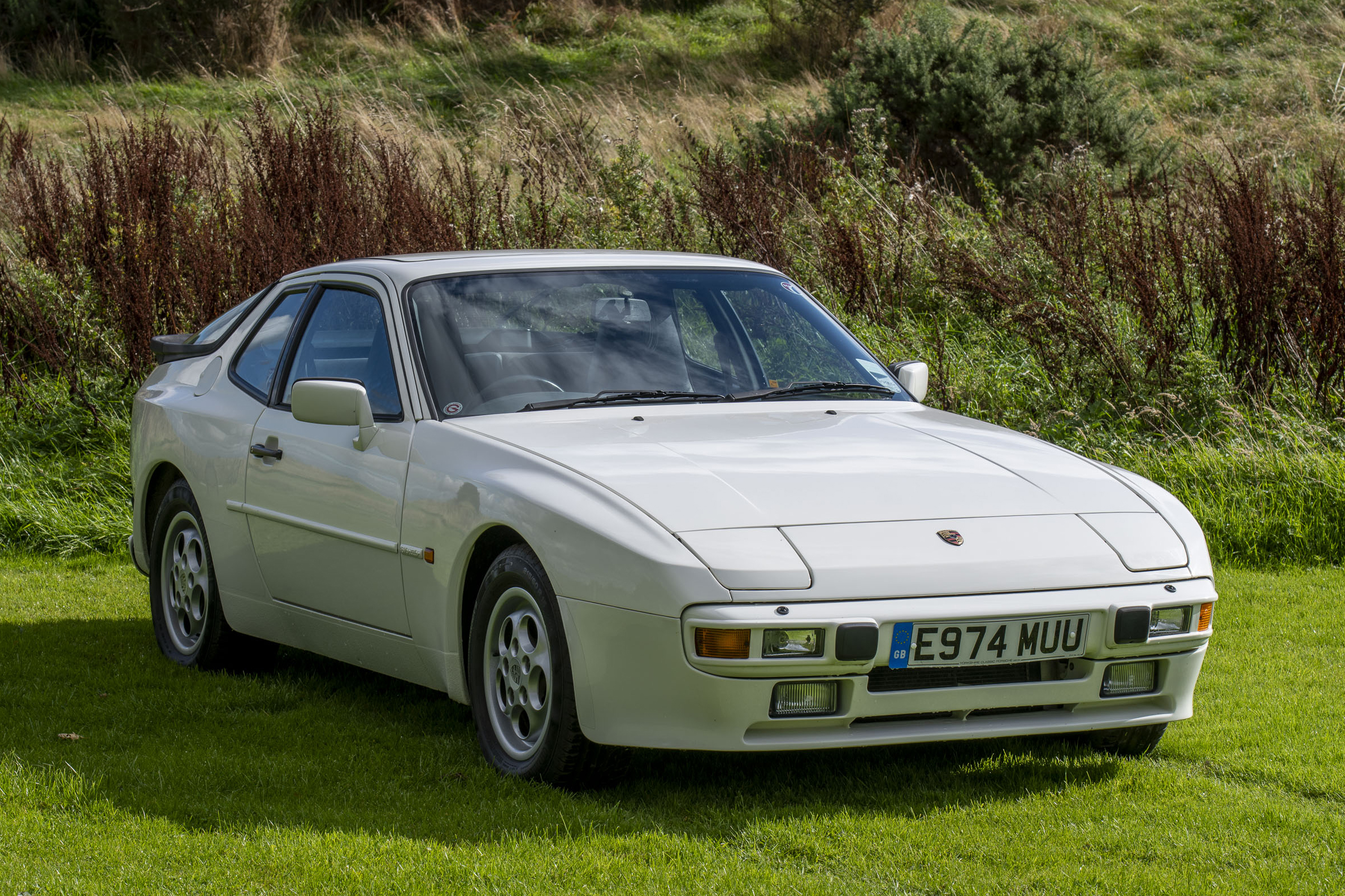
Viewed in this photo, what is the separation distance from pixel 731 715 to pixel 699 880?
439 mm

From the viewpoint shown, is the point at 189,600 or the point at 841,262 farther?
the point at 841,262

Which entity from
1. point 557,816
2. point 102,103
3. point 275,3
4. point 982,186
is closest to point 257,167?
point 982,186

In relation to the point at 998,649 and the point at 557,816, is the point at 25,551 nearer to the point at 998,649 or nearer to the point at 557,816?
the point at 557,816

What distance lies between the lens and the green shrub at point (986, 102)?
16.5m

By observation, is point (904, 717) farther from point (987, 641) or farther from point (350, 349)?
point (350, 349)

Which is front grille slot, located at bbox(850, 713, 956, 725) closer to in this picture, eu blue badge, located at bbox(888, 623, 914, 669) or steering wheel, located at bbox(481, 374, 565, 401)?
eu blue badge, located at bbox(888, 623, 914, 669)

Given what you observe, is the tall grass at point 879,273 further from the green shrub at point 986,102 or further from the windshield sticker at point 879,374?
the green shrub at point 986,102

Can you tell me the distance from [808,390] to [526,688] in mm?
1593

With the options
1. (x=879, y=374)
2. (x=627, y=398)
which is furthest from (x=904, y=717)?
(x=879, y=374)

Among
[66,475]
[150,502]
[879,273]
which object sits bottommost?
[66,475]

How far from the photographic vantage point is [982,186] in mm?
12977

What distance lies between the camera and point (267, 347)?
6020 mm

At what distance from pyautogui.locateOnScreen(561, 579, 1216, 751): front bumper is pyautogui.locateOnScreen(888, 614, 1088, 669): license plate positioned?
0.03 meters

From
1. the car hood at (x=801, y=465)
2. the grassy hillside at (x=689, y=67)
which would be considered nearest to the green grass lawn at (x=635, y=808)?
the car hood at (x=801, y=465)
